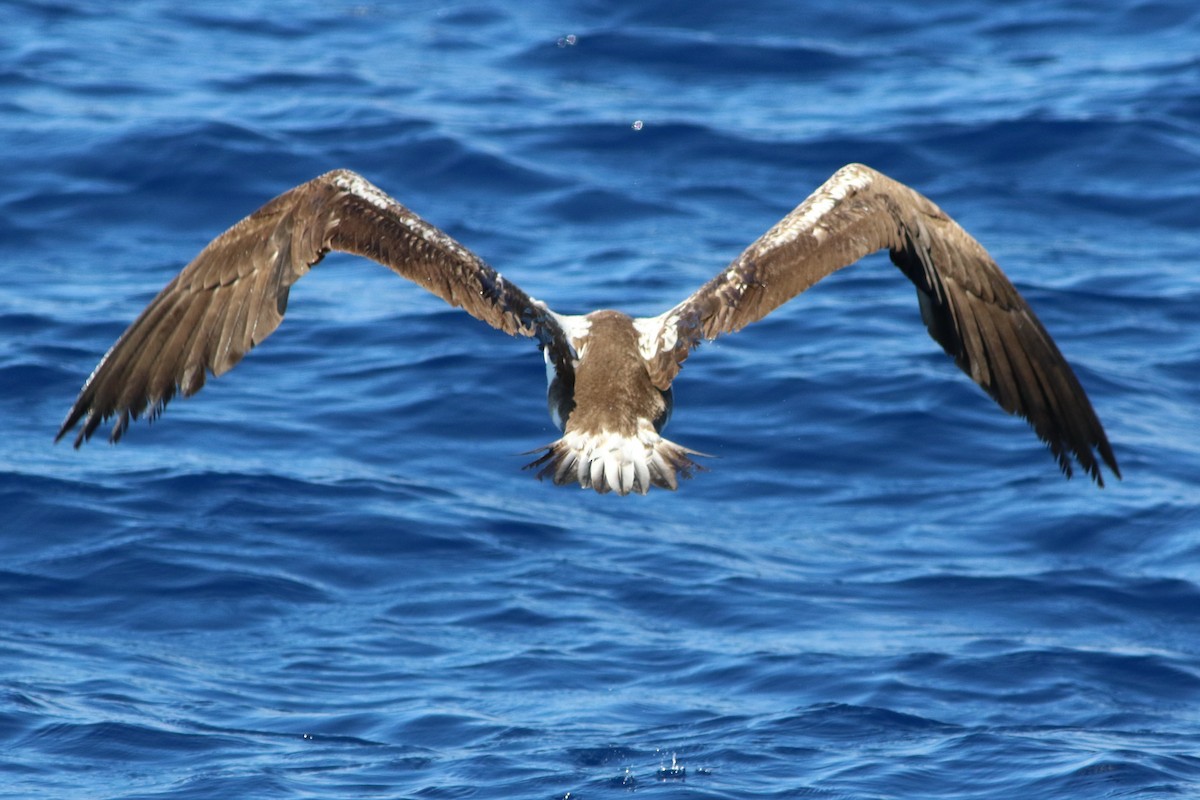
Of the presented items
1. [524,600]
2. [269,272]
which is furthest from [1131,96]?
[269,272]

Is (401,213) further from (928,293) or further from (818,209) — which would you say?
(928,293)

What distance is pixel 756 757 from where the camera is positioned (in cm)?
861

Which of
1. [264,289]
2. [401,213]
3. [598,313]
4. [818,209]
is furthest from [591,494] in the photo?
[264,289]

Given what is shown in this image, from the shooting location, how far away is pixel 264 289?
7980 millimetres

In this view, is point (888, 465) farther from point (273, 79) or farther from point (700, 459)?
point (273, 79)

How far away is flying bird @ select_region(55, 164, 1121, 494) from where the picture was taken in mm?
7953

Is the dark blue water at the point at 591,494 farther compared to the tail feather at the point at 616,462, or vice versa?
the dark blue water at the point at 591,494

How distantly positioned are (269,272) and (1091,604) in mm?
5100

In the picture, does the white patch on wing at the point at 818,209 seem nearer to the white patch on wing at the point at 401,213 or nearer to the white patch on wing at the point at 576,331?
the white patch on wing at the point at 576,331

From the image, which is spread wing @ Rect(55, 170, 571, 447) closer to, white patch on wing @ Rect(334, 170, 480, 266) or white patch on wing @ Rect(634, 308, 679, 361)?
white patch on wing @ Rect(334, 170, 480, 266)

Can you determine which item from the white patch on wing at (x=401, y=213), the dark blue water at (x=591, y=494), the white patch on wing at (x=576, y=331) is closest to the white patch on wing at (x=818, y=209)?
the white patch on wing at (x=576, y=331)

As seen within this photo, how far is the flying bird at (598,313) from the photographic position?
26.1ft

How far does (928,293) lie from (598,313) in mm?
1563

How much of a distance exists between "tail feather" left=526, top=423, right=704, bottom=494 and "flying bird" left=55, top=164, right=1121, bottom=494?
0.02m
